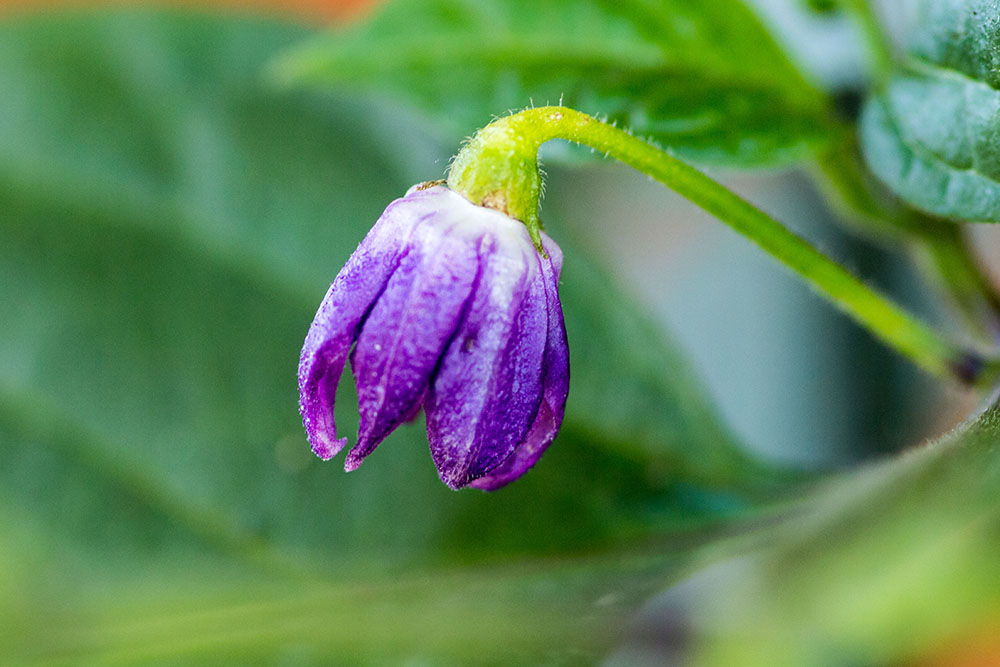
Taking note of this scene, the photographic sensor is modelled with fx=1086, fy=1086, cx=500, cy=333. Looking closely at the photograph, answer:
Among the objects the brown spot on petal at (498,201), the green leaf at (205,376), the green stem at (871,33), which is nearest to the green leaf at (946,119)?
the green stem at (871,33)

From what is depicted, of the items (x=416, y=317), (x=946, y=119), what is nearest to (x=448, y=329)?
(x=416, y=317)

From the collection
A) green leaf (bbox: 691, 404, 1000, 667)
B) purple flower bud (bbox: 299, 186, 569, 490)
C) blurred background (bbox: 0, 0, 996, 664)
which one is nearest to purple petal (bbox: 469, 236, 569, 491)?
purple flower bud (bbox: 299, 186, 569, 490)

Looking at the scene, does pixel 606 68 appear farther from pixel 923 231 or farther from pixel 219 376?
pixel 219 376

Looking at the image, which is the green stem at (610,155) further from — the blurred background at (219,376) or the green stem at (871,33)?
the blurred background at (219,376)

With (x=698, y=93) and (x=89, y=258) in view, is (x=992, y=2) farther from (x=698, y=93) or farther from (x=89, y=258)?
(x=89, y=258)

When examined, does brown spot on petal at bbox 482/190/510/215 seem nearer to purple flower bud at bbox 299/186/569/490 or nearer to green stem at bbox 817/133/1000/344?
purple flower bud at bbox 299/186/569/490

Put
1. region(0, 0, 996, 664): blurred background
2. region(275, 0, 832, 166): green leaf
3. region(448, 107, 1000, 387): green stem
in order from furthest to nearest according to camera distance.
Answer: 1. region(0, 0, 996, 664): blurred background
2. region(275, 0, 832, 166): green leaf
3. region(448, 107, 1000, 387): green stem
